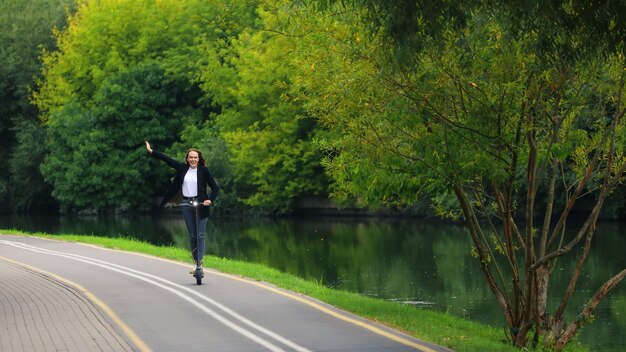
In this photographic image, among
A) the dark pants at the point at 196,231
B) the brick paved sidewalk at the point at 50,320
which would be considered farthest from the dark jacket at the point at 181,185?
the brick paved sidewalk at the point at 50,320

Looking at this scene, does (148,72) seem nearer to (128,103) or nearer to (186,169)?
(128,103)

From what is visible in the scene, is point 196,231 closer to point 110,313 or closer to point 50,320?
point 110,313

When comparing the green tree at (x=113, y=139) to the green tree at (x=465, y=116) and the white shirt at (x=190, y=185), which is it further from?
the green tree at (x=465, y=116)

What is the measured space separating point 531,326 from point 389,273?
15.5m

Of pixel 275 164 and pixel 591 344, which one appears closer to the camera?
pixel 591 344

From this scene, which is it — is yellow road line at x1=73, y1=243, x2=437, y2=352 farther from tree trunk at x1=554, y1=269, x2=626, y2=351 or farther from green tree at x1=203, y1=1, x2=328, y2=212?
green tree at x1=203, y1=1, x2=328, y2=212

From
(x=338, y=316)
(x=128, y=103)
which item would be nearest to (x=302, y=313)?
(x=338, y=316)

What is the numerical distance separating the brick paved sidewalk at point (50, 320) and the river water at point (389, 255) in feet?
27.4

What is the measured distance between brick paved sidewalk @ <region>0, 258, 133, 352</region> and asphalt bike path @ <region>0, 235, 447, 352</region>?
0.04 feet

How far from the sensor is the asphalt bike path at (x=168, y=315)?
1371cm

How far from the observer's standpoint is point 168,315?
52.7 feet

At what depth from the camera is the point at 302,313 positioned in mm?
16328

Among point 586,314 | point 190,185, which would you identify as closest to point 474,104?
Result: point 586,314

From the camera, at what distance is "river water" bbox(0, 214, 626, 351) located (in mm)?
25188
